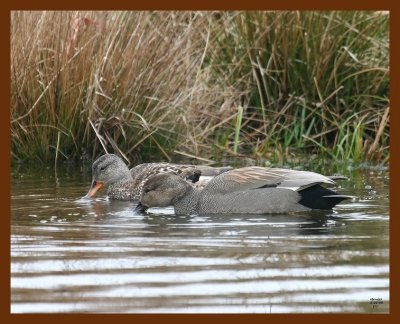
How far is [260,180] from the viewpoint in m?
10.0

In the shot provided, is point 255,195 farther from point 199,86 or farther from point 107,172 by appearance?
point 199,86

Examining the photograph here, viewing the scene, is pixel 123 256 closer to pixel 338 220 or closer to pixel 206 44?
pixel 338 220

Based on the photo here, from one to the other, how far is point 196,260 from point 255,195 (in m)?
2.52

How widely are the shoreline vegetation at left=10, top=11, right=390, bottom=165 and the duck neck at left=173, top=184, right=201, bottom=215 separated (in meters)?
3.04

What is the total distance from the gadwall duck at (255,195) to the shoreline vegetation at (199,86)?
3.07 m

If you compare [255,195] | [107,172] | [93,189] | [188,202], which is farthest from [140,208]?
[107,172]

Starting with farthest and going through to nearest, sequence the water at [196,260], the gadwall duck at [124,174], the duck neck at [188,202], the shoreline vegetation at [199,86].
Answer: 1. the shoreline vegetation at [199,86]
2. the gadwall duck at [124,174]
3. the duck neck at [188,202]
4. the water at [196,260]

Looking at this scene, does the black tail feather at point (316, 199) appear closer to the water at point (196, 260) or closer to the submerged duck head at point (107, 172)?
the water at point (196, 260)

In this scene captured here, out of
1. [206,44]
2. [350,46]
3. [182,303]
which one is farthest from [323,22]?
[182,303]

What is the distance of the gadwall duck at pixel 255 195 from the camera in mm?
9875

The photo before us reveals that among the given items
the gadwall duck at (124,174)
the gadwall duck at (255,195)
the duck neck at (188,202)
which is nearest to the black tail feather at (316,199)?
the gadwall duck at (255,195)

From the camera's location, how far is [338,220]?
9391 millimetres

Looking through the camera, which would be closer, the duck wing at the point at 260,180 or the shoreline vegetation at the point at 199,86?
the duck wing at the point at 260,180

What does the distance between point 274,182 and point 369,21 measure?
5.38 meters
